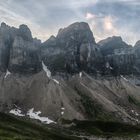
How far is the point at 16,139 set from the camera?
192750mm

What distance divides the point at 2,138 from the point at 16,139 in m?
7.56

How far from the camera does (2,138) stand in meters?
189
